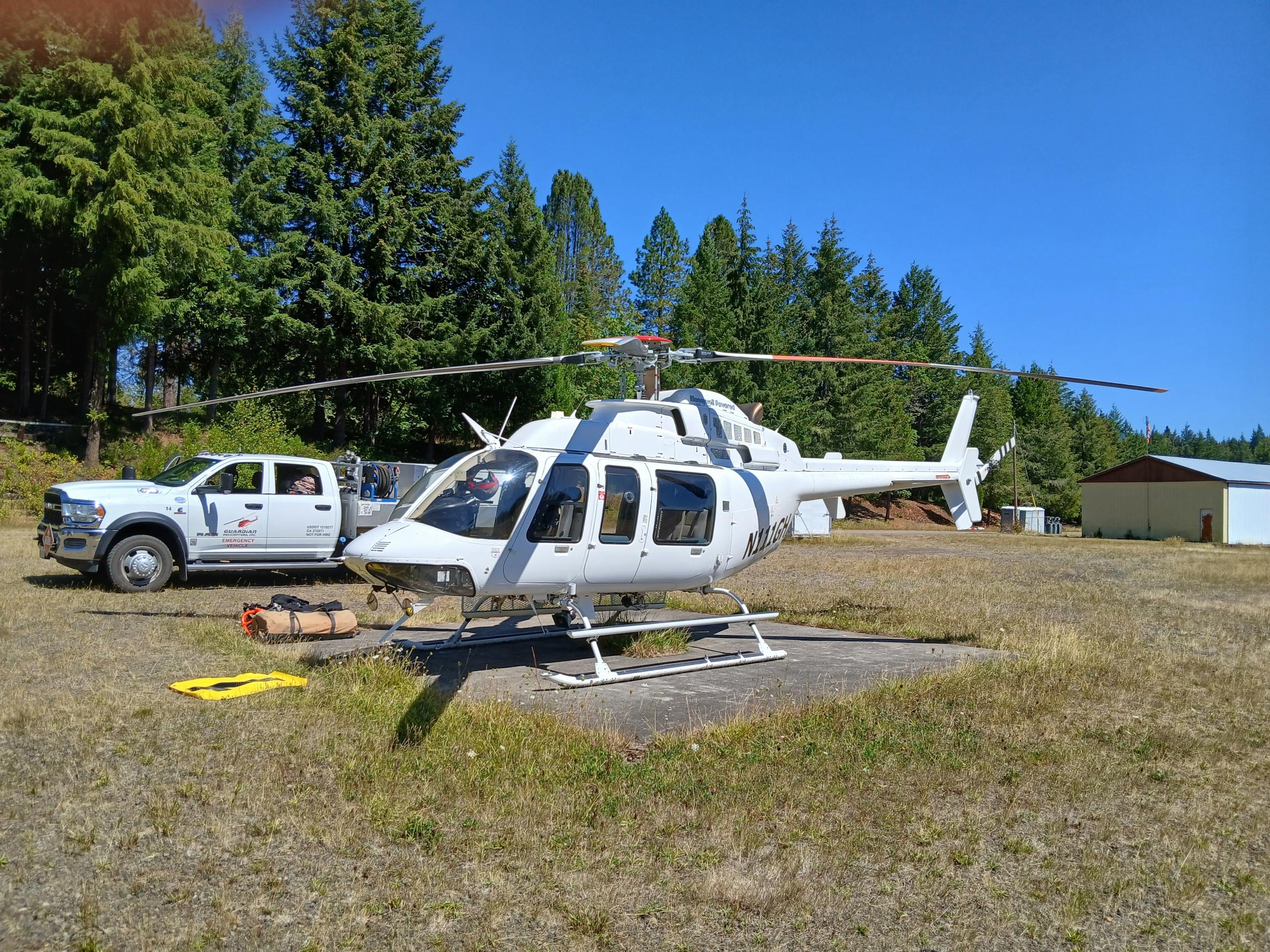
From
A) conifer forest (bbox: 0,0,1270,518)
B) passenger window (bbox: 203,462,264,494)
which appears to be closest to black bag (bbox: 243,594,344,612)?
passenger window (bbox: 203,462,264,494)

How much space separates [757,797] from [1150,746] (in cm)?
361

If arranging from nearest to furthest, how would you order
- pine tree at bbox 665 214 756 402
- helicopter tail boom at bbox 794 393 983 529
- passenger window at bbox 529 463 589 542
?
passenger window at bbox 529 463 589 542 < helicopter tail boom at bbox 794 393 983 529 < pine tree at bbox 665 214 756 402

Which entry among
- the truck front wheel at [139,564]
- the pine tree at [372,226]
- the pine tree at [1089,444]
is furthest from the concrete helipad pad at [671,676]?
the pine tree at [1089,444]

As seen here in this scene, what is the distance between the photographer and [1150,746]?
697cm

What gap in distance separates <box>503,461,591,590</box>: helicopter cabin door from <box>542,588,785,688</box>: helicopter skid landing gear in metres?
0.52

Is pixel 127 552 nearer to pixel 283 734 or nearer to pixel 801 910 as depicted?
pixel 283 734

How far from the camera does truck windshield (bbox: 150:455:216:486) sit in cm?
1371

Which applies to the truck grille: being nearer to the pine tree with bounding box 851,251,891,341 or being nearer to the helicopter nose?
the helicopter nose

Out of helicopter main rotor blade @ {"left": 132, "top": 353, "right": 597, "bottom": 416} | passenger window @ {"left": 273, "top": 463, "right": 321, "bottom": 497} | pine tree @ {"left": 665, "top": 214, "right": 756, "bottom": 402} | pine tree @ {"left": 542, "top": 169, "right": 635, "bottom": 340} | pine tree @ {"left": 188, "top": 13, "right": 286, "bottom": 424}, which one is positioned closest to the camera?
helicopter main rotor blade @ {"left": 132, "top": 353, "right": 597, "bottom": 416}

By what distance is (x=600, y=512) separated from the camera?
889 cm

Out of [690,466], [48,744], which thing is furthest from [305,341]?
[48,744]

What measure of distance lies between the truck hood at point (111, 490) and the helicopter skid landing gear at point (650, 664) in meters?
7.68

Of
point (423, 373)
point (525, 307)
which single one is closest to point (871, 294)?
point (525, 307)

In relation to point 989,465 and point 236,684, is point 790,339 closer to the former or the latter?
point 989,465
